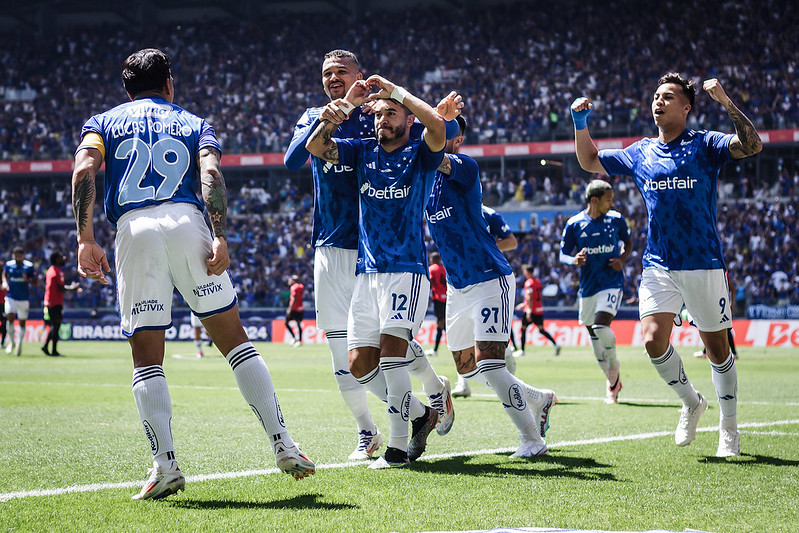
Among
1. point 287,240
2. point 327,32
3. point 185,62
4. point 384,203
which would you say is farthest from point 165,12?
point 384,203

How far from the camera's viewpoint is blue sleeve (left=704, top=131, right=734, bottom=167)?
6.06 m

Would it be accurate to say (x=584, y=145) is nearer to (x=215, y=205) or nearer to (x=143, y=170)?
(x=215, y=205)

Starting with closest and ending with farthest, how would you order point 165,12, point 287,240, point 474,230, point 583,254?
point 474,230 < point 583,254 < point 287,240 < point 165,12

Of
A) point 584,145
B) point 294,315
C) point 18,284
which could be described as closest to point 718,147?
point 584,145

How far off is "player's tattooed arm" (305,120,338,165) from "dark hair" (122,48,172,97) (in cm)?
104

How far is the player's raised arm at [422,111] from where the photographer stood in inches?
212

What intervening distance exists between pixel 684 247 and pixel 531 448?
1769mm

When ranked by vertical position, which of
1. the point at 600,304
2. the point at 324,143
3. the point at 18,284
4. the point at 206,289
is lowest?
the point at 18,284

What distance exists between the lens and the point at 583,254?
9961 mm

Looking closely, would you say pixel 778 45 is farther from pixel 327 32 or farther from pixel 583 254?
pixel 583 254

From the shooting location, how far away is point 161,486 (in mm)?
4359

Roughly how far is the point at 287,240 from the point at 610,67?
16.1 meters

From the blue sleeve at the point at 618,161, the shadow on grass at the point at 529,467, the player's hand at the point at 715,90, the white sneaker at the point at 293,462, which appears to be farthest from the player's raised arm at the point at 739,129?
the white sneaker at the point at 293,462

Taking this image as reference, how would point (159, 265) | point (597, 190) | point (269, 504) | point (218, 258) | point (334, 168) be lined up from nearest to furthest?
point (269, 504), point (218, 258), point (159, 265), point (334, 168), point (597, 190)
